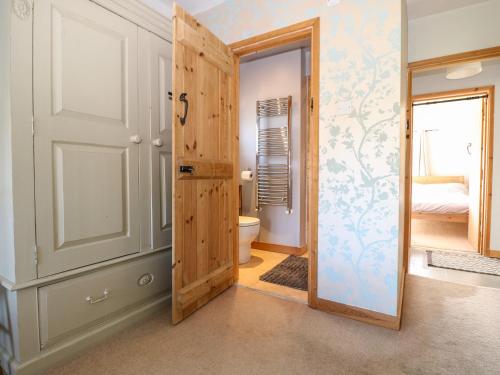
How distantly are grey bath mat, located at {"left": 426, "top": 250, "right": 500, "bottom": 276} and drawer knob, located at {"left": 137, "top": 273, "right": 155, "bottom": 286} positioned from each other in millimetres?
2969

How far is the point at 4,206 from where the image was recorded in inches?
48.5

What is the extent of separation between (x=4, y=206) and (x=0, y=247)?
231mm

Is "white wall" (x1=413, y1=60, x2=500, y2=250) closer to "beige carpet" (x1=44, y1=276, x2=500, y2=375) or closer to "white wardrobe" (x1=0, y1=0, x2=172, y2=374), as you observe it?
"beige carpet" (x1=44, y1=276, x2=500, y2=375)

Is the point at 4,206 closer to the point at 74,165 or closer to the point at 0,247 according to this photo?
the point at 0,247

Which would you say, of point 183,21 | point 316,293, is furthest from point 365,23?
point 316,293

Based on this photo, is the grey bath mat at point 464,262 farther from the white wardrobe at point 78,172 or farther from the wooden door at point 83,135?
the wooden door at point 83,135

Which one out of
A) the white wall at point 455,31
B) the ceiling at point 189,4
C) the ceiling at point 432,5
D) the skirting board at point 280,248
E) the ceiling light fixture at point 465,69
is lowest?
the skirting board at point 280,248

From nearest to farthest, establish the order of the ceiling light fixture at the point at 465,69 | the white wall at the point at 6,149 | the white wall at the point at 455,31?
1. the white wall at the point at 6,149
2. the white wall at the point at 455,31
3. the ceiling light fixture at the point at 465,69

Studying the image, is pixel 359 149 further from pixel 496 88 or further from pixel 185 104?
pixel 496 88

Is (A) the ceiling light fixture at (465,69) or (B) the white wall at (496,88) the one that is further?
(B) the white wall at (496,88)

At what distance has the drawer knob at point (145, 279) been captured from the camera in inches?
68.9

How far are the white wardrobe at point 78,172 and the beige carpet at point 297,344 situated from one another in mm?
234

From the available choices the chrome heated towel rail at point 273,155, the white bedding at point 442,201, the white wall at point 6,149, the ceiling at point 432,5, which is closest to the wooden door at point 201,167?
the white wall at point 6,149

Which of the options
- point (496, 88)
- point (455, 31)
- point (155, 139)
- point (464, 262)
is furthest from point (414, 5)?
point (464, 262)
